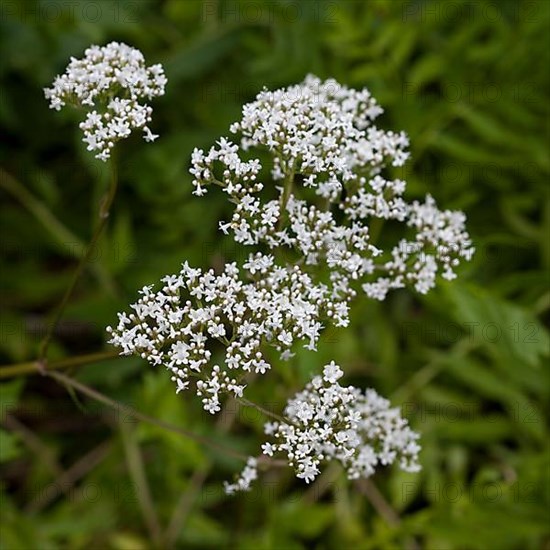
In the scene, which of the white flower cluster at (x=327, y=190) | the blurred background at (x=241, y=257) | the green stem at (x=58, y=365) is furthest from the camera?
the blurred background at (x=241, y=257)

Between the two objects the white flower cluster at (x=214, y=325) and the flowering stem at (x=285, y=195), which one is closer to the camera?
the white flower cluster at (x=214, y=325)

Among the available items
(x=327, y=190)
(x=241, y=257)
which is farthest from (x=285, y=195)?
(x=241, y=257)

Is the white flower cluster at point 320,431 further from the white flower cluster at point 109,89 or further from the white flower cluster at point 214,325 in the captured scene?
the white flower cluster at point 109,89

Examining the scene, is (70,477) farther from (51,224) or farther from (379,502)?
(379,502)

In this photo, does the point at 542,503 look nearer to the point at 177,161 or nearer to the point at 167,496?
the point at 167,496

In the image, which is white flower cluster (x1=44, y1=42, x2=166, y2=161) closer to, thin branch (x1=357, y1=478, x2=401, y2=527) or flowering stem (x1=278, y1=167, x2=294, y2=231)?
flowering stem (x1=278, y1=167, x2=294, y2=231)

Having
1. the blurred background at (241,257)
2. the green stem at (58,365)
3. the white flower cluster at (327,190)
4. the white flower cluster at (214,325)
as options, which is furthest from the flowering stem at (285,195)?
the blurred background at (241,257)

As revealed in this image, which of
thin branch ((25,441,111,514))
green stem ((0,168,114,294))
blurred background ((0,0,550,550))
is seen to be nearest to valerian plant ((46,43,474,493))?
blurred background ((0,0,550,550))

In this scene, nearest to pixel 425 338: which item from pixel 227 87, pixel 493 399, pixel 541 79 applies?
pixel 493 399
